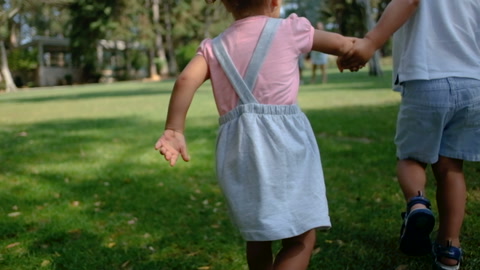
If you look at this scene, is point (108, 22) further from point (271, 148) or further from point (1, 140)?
point (271, 148)

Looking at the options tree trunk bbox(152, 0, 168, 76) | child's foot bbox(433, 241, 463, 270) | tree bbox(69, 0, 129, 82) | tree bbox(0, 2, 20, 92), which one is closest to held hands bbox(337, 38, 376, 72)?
child's foot bbox(433, 241, 463, 270)

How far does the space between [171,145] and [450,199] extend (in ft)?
4.46

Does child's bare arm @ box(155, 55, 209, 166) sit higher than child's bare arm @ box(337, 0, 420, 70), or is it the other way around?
child's bare arm @ box(337, 0, 420, 70)

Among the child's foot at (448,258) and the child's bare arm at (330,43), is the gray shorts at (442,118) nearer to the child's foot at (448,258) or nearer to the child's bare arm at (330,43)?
the child's foot at (448,258)

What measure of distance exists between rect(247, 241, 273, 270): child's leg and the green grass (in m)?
0.57

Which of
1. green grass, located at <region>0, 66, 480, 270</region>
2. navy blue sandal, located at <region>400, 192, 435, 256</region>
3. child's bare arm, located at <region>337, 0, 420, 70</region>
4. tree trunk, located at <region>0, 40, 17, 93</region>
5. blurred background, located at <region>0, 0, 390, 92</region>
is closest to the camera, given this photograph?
child's bare arm, located at <region>337, 0, 420, 70</region>

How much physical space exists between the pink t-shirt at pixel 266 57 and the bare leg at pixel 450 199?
936 mm

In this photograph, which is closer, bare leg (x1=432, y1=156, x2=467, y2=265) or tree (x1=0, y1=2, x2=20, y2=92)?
bare leg (x1=432, y1=156, x2=467, y2=265)

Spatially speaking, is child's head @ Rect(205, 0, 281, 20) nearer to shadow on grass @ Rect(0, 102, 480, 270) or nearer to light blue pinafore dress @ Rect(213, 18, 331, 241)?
light blue pinafore dress @ Rect(213, 18, 331, 241)

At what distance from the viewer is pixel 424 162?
7.82 ft

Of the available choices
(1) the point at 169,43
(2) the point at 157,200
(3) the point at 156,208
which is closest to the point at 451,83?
(3) the point at 156,208

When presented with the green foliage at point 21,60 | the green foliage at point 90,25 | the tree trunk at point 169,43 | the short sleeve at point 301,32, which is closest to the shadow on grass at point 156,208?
the short sleeve at point 301,32

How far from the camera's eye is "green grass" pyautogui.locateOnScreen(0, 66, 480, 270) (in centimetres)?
272

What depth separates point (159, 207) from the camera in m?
3.70
